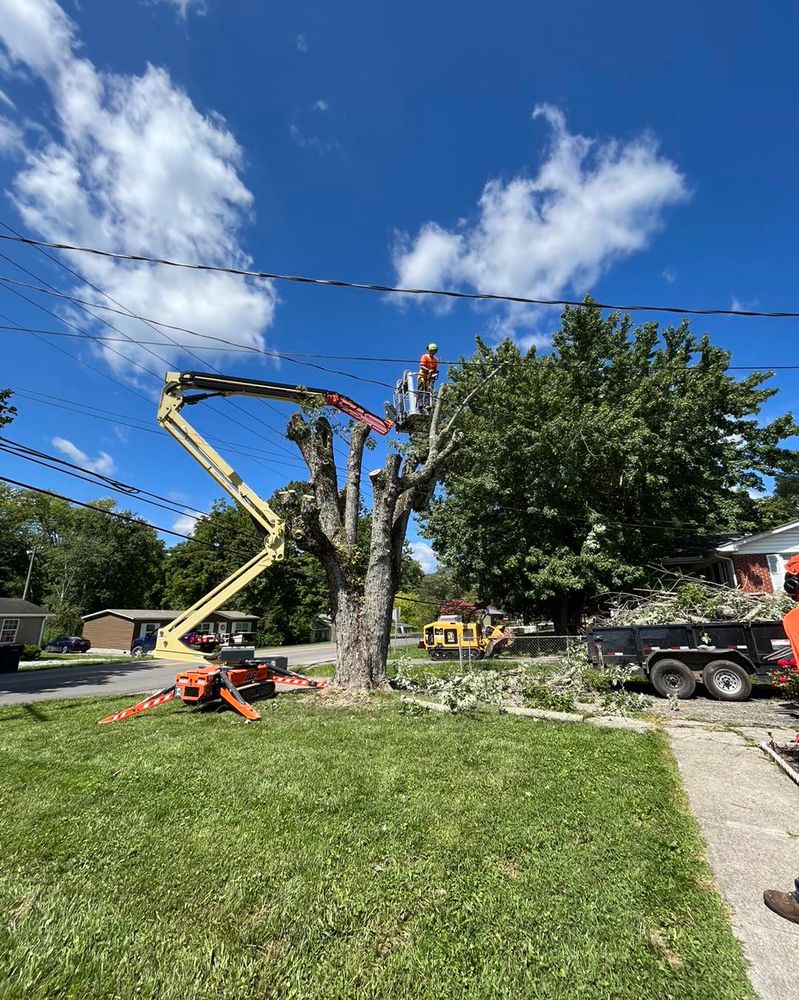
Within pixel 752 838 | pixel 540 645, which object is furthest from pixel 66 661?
pixel 752 838

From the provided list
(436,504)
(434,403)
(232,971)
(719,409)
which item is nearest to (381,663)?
(434,403)

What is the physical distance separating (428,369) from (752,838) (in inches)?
373

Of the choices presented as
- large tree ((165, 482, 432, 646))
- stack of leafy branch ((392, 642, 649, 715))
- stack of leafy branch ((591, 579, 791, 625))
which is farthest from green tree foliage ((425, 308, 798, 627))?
large tree ((165, 482, 432, 646))

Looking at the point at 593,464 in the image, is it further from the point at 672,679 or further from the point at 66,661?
the point at 66,661

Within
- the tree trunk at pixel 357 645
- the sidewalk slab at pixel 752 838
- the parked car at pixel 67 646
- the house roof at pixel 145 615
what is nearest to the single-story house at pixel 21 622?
the parked car at pixel 67 646

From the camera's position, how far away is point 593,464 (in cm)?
1877

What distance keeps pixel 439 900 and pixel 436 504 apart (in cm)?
1998

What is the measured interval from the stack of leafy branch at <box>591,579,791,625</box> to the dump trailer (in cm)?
38

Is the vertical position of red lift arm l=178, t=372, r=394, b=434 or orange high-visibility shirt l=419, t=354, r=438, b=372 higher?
orange high-visibility shirt l=419, t=354, r=438, b=372

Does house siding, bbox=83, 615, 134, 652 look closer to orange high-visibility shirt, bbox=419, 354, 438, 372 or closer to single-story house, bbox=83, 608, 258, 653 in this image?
single-story house, bbox=83, 608, 258, 653

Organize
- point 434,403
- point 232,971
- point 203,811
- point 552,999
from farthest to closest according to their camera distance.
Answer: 1. point 434,403
2. point 203,811
3. point 232,971
4. point 552,999

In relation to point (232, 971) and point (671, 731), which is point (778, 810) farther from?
point (232, 971)

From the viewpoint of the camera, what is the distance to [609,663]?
34.4ft

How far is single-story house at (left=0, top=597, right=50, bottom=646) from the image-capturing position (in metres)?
29.4
